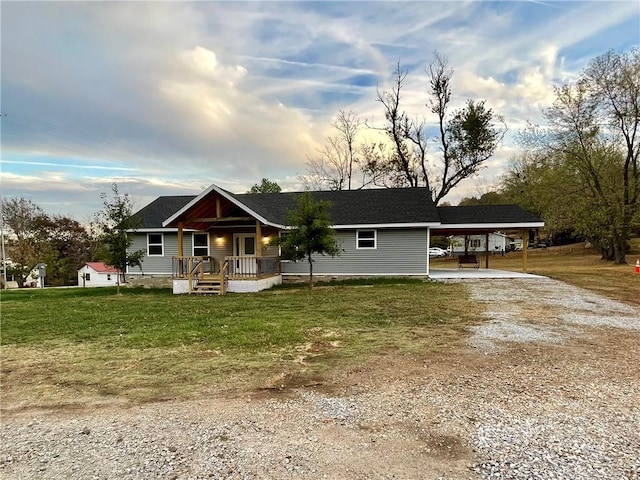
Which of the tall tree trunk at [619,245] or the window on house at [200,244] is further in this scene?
the tall tree trunk at [619,245]

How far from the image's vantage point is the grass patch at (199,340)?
463 cm

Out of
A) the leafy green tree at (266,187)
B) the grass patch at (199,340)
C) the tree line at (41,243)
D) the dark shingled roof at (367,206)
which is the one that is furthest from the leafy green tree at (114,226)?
the leafy green tree at (266,187)

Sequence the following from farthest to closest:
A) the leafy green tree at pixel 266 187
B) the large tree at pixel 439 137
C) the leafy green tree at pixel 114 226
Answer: the leafy green tree at pixel 266 187 → the large tree at pixel 439 137 → the leafy green tree at pixel 114 226

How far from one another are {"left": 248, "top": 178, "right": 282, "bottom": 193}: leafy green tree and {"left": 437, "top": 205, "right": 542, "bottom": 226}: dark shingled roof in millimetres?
25142

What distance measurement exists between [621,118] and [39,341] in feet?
98.0

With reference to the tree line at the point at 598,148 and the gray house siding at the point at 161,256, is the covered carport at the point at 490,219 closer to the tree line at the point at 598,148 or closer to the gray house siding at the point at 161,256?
the tree line at the point at 598,148

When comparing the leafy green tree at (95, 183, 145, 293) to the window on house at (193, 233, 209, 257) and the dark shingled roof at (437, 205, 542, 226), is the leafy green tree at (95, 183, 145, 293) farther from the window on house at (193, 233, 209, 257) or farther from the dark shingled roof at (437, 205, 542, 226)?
the dark shingled roof at (437, 205, 542, 226)

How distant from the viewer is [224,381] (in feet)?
15.1

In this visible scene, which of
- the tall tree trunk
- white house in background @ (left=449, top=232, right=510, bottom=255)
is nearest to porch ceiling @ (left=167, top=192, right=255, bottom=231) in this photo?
the tall tree trunk

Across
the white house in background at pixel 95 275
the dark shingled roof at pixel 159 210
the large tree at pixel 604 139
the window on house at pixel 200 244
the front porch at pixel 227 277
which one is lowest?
the white house in background at pixel 95 275

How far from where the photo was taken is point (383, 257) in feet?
53.7

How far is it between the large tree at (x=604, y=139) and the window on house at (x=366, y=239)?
54.9 feet

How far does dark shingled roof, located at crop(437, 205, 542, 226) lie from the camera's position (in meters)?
17.0

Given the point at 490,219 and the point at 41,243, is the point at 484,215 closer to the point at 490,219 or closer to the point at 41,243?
the point at 490,219
